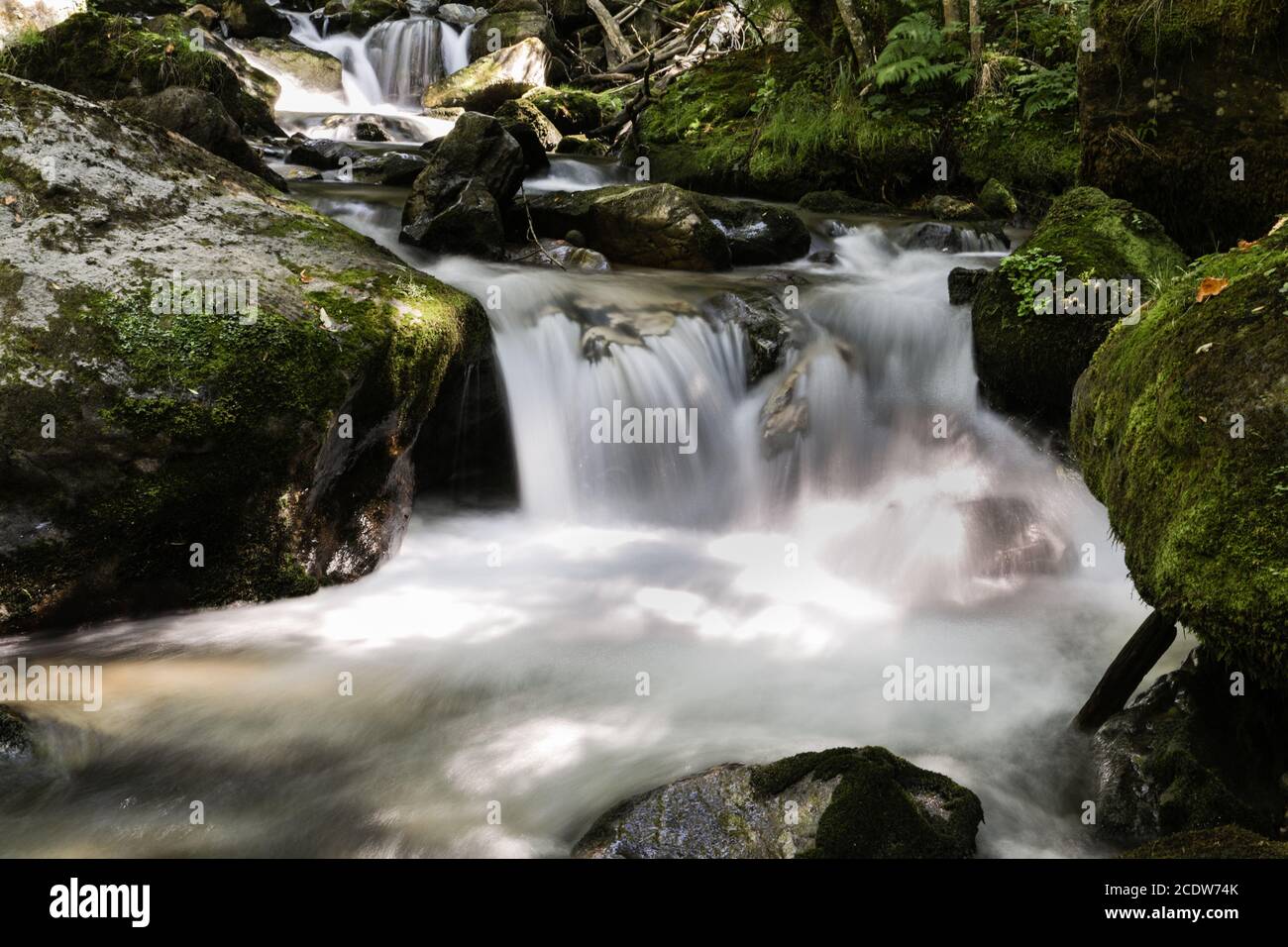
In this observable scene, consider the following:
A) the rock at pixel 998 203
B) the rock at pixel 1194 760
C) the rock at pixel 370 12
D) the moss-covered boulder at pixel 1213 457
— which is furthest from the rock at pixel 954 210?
the rock at pixel 370 12

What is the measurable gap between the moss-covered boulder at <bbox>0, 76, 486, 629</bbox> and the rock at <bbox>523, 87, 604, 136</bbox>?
33.4 ft

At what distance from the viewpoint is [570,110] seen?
15.0 m

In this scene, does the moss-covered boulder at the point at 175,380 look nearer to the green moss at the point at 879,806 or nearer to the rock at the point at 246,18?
the green moss at the point at 879,806

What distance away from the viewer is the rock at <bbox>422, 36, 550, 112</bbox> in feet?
54.7

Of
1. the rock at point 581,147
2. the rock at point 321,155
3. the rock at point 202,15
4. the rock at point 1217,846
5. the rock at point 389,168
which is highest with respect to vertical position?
the rock at point 202,15

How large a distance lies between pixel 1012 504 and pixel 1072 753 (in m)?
2.40

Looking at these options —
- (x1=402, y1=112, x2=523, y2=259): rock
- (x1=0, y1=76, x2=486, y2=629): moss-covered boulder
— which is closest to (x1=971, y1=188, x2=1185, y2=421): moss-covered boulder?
(x1=0, y1=76, x2=486, y2=629): moss-covered boulder

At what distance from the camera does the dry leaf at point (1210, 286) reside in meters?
3.27

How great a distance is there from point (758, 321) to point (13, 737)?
5.71 m

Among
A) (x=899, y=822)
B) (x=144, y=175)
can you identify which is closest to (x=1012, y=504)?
(x=899, y=822)

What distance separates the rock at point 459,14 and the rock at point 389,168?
1032 cm

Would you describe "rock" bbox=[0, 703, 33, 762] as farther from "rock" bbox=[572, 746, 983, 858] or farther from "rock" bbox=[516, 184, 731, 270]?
"rock" bbox=[516, 184, 731, 270]

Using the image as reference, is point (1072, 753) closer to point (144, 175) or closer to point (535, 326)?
point (535, 326)

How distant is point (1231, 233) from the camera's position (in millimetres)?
6645
